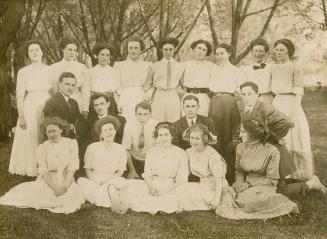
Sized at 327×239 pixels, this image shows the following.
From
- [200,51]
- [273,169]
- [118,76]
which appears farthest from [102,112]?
[273,169]

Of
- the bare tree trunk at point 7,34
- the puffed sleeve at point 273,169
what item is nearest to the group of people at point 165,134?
the puffed sleeve at point 273,169

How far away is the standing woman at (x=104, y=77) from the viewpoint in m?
5.06

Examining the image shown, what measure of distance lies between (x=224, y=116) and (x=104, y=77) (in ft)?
4.34

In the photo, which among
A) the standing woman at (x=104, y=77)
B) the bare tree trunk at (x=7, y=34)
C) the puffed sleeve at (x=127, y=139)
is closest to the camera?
the puffed sleeve at (x=127, y=139)

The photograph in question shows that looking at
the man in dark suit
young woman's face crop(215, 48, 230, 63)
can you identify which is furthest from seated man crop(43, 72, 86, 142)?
young woman's face crop(215, 48, 230, 63)

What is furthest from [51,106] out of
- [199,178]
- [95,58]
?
[199,178]

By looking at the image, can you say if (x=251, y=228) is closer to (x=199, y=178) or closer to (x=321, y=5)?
(x=199, y=178)

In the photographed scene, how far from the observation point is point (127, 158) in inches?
186

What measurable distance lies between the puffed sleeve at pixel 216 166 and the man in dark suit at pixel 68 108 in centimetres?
139

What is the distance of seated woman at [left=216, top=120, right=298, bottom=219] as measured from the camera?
4.12 m

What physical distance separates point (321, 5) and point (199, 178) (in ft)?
7.22

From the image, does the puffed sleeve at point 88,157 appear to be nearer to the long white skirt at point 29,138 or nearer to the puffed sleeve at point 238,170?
the long white skirt at point 29,138

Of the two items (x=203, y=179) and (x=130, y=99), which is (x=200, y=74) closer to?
(x=130, y=99)

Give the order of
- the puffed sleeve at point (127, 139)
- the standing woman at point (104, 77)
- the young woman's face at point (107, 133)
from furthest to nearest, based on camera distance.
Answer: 1. the standing woman at point (104, 77)
2. the puffed sleeve at point (127, 139)
3. the young woman's face at point (107, 133)
